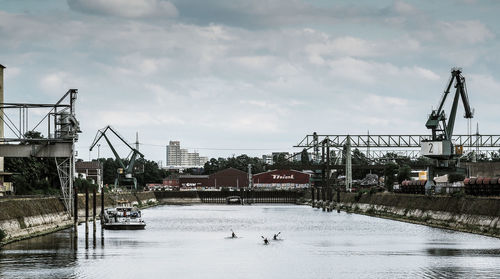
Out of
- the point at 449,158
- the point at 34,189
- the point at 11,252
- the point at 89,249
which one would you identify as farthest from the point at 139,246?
the point at 449,158

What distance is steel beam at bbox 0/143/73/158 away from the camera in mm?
94312

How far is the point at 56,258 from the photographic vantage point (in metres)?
62.2

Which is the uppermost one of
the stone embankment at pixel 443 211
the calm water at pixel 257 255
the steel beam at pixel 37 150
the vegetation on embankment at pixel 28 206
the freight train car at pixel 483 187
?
the steel beam at pixel 37 150

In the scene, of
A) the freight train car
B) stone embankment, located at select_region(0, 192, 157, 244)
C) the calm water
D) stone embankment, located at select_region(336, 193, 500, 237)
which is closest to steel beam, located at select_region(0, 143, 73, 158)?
stone embankment, located at select_region(0, 192, 157, 244)

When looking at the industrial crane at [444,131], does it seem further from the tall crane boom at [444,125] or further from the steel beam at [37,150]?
the steel beam at [37,150]

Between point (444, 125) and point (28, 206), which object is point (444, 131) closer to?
point (444, 125)

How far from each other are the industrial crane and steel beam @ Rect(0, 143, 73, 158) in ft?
172

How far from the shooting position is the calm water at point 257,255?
54.6 meters

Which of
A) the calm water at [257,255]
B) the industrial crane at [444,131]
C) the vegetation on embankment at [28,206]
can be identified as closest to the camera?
the calm water at [257,255]

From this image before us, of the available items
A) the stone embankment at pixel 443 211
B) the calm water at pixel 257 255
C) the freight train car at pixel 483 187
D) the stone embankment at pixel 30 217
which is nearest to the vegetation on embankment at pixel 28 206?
the stone embankment at pixel 30 217

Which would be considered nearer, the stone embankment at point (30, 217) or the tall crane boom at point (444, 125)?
the stone embankment at point (30, 217)

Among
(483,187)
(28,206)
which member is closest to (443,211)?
(483,187)

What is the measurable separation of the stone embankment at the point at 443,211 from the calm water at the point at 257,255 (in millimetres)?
1841

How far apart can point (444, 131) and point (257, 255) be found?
63149mm
